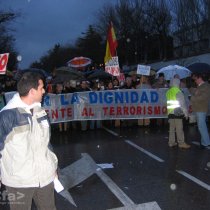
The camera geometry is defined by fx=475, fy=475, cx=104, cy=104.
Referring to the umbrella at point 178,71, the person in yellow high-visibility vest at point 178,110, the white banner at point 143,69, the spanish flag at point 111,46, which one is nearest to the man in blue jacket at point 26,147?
the person in yellow high-visibility vest at point 178,110

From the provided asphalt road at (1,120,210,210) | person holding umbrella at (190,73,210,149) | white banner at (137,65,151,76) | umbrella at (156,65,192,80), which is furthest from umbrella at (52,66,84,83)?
person holding umbrella at (190,73,210,149)

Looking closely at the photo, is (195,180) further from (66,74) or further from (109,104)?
(66,74)

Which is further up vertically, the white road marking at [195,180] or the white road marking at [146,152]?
the white road marking at [146,152]

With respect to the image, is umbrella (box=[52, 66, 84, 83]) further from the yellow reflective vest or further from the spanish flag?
the yellow reflective vest

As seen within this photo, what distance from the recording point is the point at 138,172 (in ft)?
29.2

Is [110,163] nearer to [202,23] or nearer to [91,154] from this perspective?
[91,154]

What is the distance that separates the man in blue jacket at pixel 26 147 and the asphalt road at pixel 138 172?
102 inches

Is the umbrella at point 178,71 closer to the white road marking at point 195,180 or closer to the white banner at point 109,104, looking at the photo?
the white banner at point 109,104

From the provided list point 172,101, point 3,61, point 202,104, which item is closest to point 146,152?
point 172,101

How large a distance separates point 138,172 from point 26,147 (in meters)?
5.09

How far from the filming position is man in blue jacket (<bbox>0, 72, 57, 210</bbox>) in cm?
407

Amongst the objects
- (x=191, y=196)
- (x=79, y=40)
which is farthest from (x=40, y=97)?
(x=79, y=40)

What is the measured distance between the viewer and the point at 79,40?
110 metres

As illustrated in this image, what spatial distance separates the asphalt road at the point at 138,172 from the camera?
274 inches
